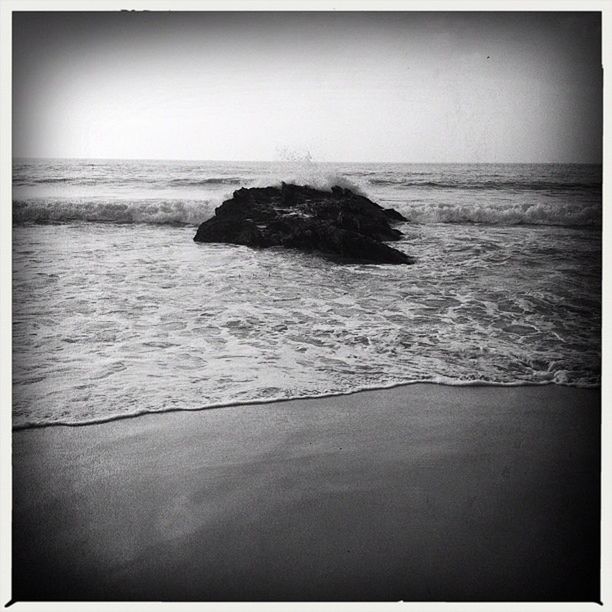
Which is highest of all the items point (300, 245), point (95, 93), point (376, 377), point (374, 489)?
point (95, 93)

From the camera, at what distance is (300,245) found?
7.97ft

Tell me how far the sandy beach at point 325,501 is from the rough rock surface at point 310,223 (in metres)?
0.61

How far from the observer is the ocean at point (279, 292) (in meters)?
2.25

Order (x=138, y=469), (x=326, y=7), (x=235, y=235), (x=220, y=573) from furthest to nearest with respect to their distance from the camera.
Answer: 1. (x=235, y=235)
2. (x=326, y=7)
3. (x=138, y=469)
4. (x=220, y=573)

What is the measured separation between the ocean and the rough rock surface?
4 centimetres

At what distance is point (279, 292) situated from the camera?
7.71ft

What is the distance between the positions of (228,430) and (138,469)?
351mm

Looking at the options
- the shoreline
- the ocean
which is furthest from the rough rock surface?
the shoreline

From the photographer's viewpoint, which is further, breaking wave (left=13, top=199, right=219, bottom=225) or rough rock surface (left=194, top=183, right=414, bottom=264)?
rough rock surface (left=194, top=183, right=414, bottom=264)

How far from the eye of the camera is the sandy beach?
6.45ft

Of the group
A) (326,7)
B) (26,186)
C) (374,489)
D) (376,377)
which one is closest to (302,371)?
(376,377)

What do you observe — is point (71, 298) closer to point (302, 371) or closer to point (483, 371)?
point (302, 371)

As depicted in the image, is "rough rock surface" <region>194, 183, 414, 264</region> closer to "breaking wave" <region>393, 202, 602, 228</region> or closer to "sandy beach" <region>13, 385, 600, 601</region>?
"breaking wave" <region>393, 202, 602, 228</region>

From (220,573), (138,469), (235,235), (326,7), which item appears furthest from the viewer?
(235,235)
